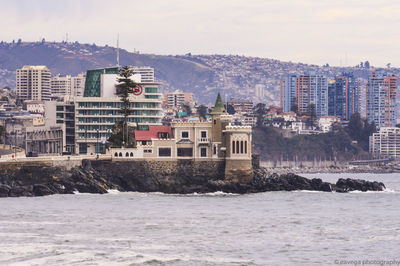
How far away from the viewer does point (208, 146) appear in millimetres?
134375

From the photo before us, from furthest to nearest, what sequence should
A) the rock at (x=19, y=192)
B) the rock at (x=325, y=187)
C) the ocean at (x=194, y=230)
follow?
the rock at (x=325, y=187), the rock at (x=19, y=192), the ocean at (x=194, y=230)

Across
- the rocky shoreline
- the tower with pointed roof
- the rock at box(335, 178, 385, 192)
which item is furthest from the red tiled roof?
the rock at box(335, 178, 385, 192)

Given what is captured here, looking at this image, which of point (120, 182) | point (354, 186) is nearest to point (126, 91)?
point (120, 182)

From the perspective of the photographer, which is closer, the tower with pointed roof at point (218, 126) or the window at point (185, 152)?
the tower with pointed roof at point (218, 126)

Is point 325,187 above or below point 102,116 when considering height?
below

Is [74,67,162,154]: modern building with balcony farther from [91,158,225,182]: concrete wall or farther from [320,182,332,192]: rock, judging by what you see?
[320,182,332,192]: rock

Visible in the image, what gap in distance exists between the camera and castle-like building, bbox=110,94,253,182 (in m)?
131

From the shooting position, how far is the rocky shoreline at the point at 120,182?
124206mm

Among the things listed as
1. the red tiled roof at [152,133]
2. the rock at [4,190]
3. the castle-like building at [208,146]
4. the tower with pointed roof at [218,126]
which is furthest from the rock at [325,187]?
the rock at [4,190]

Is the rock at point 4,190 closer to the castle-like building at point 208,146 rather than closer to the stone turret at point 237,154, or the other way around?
the castle-like building at point 208,146

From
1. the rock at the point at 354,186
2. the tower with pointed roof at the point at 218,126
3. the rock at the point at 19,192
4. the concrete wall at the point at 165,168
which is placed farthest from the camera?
the rock at the point at 354,186

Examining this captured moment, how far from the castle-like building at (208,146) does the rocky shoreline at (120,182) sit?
200cm

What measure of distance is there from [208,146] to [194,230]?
50.1 m

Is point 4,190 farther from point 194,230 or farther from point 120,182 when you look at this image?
point 194,230
